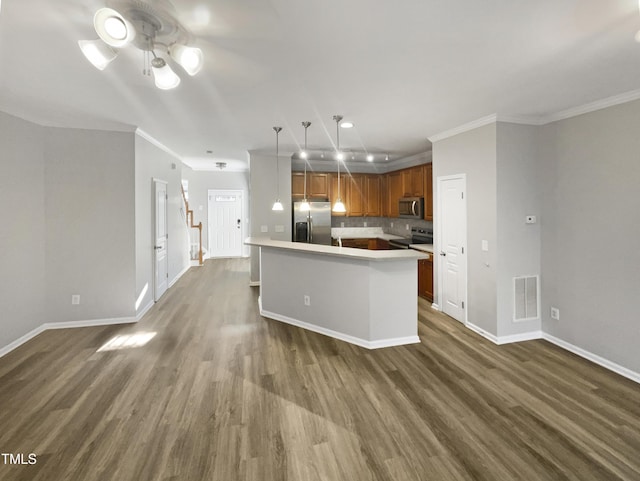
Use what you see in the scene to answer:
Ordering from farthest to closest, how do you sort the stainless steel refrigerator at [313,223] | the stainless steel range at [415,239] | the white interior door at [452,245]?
the stainless steel refrigerator at [313,223], the stainless steel range at [415,239], the white interior door at [452,245]

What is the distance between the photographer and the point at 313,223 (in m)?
6.39

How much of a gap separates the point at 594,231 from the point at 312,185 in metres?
4.65

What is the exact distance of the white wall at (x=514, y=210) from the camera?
363 cm

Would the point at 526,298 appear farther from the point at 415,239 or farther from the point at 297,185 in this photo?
the point at 297,185

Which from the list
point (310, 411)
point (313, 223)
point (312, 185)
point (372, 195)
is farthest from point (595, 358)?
point (312, 185)

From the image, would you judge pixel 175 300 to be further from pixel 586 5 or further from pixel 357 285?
pixel 586 5

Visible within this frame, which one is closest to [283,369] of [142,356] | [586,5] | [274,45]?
[142,356]

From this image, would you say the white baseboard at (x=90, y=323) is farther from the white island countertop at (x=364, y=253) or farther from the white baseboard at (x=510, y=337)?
the white baseboard at (x=510, y=337)

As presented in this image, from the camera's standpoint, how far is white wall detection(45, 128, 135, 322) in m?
3.96

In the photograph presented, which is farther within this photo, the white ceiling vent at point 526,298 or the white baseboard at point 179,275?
the white baseboard at point 179,275

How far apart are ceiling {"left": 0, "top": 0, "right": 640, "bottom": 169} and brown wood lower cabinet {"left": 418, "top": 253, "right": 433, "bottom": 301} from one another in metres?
2.26

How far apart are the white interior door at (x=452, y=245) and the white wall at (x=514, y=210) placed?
1.80 ft

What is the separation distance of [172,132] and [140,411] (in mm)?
3633

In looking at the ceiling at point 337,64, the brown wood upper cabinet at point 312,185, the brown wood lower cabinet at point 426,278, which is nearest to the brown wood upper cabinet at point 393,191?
the brown wood upper cabinet at point 312,185
